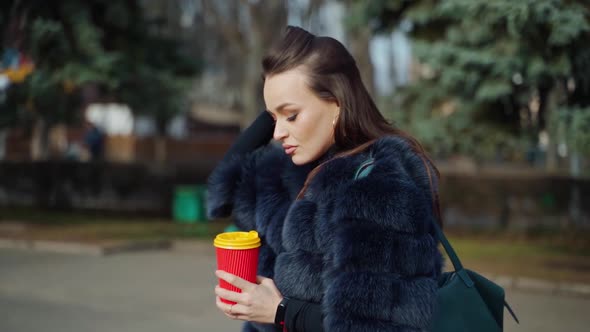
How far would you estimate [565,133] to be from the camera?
8406 mm

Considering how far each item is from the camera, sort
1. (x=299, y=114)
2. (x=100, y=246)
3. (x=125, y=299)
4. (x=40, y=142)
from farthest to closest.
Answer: (x=40, y=142) → (x=100, y=246) → (x=125, y=299) → (x=299, y=114)

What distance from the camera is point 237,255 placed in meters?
1.77

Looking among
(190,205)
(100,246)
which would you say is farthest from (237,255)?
(190,205)

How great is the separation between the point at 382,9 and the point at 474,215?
4763mm

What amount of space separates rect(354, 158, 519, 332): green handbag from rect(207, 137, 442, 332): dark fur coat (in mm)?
36

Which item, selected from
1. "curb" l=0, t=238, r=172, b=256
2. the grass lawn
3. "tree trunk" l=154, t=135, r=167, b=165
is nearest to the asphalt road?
"curb" l=0, t=238, r=172, b=256

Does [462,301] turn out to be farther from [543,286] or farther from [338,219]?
[543,286]

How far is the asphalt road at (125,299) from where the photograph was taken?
6.05m

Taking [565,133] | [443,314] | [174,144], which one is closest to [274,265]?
[443,314]

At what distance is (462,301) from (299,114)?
26.8 inches

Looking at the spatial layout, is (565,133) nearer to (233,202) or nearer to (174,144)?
(233,202)

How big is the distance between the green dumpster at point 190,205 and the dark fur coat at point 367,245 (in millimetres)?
12303

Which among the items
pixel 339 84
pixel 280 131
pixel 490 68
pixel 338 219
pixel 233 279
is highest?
pixel 490 68

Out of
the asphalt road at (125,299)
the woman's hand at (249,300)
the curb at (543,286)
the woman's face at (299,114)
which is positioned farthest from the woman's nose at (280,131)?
the curb at (543,286)
